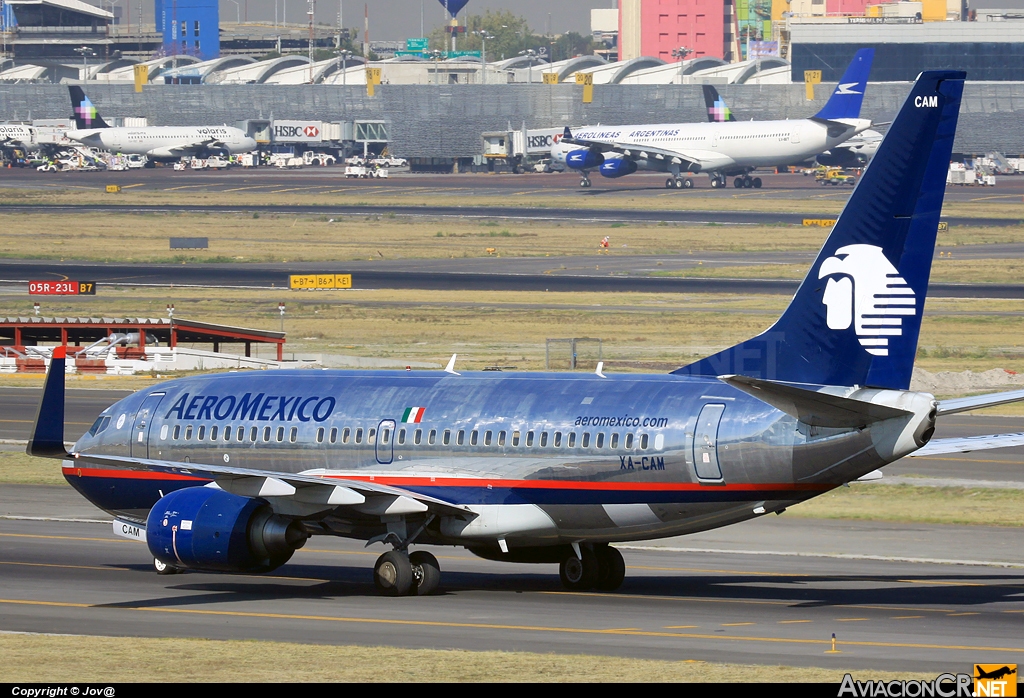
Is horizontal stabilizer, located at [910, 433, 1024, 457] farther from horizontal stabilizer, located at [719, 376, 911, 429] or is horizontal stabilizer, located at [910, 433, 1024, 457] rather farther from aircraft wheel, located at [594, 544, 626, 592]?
aircraft wheel, located at [594, 544, 626, 592]

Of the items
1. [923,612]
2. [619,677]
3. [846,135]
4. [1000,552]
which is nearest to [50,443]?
[619,677]

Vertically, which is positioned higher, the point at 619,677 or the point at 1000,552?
the point at 619,677

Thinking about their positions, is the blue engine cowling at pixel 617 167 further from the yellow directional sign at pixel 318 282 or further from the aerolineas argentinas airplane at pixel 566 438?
the aerolineas argentinas airplane at pixel 566 438

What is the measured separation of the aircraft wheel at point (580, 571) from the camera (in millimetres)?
31297

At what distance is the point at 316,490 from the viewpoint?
28.9 metres

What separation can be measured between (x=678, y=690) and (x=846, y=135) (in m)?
169

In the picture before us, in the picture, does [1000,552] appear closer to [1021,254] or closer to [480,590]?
[480,590]

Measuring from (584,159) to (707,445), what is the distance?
554 ft

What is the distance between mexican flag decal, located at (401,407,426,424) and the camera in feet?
101

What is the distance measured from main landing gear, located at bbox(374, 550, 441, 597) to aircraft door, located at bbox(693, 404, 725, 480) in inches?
242

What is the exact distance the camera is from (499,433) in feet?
98.0

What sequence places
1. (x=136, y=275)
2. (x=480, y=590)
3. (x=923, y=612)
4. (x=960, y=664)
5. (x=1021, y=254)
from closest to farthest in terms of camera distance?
(x=960, y=664) → (x=923, y=612) → (x=480, y=590) → (x=136, y=275) → (x=1021, y=254)

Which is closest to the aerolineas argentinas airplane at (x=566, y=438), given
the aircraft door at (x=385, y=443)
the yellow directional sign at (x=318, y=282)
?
the aircraft door at (x=385, y=443)

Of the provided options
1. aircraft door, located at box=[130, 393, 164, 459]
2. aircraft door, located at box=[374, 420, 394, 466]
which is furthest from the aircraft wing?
aircraft door, located at box=[130, 393, 164, 459]
